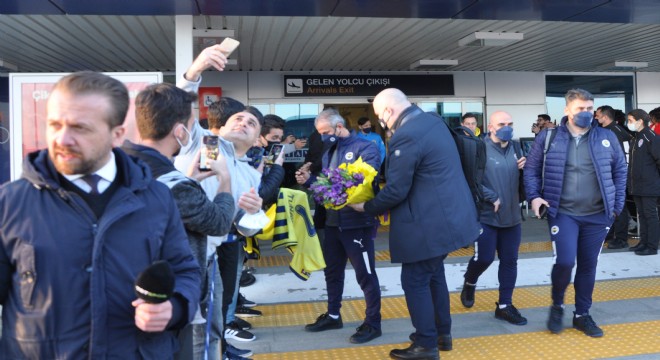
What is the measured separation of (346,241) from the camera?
4863 millimetres

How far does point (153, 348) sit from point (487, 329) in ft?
12.7

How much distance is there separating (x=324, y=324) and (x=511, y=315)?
1.77 metres

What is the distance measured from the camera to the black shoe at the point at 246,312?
5.54 m

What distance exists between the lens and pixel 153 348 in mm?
1898

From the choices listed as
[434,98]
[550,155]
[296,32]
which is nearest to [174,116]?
[550,155]

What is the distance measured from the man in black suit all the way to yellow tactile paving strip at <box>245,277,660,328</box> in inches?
51.8

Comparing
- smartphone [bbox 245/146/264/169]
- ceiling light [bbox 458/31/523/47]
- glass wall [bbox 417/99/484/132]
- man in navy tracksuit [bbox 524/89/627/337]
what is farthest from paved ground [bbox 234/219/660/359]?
glass wall [bbox 417/99/484/132]

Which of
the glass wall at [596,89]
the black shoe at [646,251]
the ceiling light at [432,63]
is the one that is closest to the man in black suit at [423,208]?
the black shoe at [646,251]

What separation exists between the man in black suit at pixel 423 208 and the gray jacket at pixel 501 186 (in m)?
1.10

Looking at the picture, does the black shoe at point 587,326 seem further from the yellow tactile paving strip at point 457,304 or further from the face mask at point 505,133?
the face mask at point 505,133

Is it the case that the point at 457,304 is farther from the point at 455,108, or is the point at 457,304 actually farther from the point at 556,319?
the point at 455,108

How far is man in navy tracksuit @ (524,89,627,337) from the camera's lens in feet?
15.5

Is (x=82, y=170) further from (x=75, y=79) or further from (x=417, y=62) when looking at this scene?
(x=417, y=62)

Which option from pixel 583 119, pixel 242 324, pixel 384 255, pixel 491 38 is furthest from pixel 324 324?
pixel 491 38
